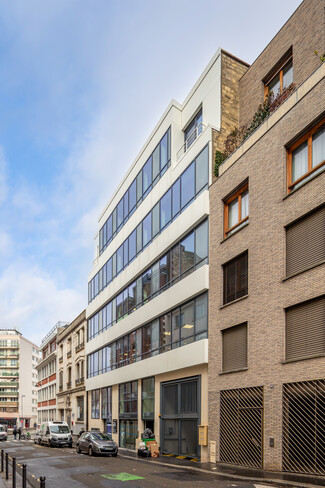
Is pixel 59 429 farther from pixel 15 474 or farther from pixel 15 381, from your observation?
pixel 15 381

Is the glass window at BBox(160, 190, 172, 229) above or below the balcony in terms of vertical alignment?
above

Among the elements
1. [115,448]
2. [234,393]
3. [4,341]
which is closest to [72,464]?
[115,448]

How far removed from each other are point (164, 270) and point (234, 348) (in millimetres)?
8914

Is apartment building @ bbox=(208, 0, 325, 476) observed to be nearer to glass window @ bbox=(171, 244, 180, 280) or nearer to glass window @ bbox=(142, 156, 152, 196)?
glass window @ bbox=(171, 244, 180, 280)

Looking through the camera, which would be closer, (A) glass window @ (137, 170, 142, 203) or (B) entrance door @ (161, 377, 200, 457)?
(B) entrance door @ (161, 377, 200, 457)

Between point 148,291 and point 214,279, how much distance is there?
927cm

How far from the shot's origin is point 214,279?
75.2ft

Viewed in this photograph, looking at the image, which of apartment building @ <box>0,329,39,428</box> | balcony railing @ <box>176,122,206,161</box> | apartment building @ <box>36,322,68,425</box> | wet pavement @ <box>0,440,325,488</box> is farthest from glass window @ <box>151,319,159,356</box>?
apartment building @ <box>0,329,39,428</box>

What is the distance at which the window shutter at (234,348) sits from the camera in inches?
805

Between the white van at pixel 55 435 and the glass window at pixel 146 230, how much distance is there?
15678mm

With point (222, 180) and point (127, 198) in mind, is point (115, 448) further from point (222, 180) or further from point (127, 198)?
point (127, 198)

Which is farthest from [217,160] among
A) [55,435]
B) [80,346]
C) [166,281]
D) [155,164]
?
[80,346]

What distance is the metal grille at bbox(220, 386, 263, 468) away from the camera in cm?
1858

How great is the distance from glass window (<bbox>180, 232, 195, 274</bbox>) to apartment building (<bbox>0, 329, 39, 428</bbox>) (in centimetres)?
9071
